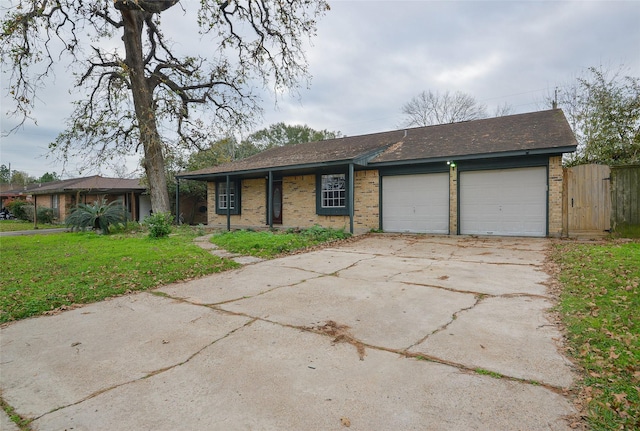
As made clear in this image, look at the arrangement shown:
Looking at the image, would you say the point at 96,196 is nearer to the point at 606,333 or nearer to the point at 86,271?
the point at 86,271

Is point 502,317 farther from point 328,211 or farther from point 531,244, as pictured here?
point 328,211

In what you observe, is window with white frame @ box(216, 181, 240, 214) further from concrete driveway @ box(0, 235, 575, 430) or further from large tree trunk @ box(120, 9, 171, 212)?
concrete driveway @ box(0, 235, 575, 430)

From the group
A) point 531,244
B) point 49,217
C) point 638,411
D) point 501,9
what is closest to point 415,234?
point 531,244

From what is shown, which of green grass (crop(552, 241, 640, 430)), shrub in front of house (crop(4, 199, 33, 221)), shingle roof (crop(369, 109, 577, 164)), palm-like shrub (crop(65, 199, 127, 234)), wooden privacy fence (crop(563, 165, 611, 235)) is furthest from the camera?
shrub in front of house (crop(4, 199, 33, 221))

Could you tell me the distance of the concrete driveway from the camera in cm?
212

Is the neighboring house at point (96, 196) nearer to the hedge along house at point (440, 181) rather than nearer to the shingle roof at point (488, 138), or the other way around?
the hedge along house at point (440, 181)

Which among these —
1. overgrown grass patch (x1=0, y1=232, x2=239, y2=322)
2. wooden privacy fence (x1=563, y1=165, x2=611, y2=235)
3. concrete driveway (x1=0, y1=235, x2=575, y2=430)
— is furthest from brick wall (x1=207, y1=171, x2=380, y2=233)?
concrete driveway (x1=0, y1=235, x2=575, y2=430)

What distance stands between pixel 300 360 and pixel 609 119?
57.2ft

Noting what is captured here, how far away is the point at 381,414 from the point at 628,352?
222cm

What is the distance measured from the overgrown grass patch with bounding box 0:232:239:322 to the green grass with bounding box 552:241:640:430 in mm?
5661

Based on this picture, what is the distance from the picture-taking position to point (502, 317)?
12.3 feet

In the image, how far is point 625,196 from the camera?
31.2 ft

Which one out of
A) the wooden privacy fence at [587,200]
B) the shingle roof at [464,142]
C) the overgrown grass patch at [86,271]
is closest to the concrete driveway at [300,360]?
the overgrown grass patch at [86,271]

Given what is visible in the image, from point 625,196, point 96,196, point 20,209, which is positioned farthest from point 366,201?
point 20,209
